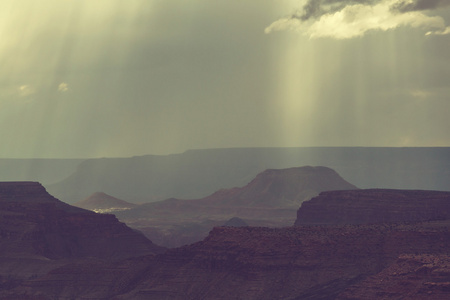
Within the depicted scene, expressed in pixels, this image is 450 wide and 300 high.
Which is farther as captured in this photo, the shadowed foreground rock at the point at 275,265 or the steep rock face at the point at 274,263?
the steep rock face at the point at 274,263

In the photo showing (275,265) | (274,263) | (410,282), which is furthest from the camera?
(274,263)

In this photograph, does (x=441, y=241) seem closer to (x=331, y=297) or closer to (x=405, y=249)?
(x=405, y=249)

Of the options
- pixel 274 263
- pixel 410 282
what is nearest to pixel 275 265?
pixel 274 263

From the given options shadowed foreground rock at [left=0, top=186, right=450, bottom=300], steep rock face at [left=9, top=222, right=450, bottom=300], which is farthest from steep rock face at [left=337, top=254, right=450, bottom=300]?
steep rock face at [left=9, top=222, right=450, bottom=300]

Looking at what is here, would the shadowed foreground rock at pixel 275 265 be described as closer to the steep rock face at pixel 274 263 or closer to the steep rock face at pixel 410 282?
the steep rock face at pixel 274 263

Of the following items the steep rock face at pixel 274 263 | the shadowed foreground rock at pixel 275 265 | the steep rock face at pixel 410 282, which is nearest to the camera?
the steep rock face at pixel 410 282

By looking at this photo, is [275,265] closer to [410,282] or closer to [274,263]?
[274,263]

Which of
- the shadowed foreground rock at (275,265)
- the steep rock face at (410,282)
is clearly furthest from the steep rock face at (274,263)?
the steep rock face at (410,282)

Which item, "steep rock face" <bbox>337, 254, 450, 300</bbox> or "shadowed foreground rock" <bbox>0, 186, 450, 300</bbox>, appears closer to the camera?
"steep rock face" <bbox>337, 254, 450, 300</bbox>

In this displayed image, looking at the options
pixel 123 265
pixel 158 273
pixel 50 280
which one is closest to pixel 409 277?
pixel 158 273

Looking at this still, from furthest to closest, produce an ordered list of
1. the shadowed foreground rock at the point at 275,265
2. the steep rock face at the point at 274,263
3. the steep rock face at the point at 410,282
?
the steep rock face at the point at 274,263 → the shadowed foreground rock at the point at 275,265 → the steep rock face at the point at 410,282

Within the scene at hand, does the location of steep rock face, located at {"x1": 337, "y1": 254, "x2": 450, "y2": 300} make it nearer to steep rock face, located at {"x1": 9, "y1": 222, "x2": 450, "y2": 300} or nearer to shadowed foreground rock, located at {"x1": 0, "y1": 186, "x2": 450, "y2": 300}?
shadowed foreground rock, located at {"x1": 0, "y1": 186, "x2": 450, "y2": 300}
